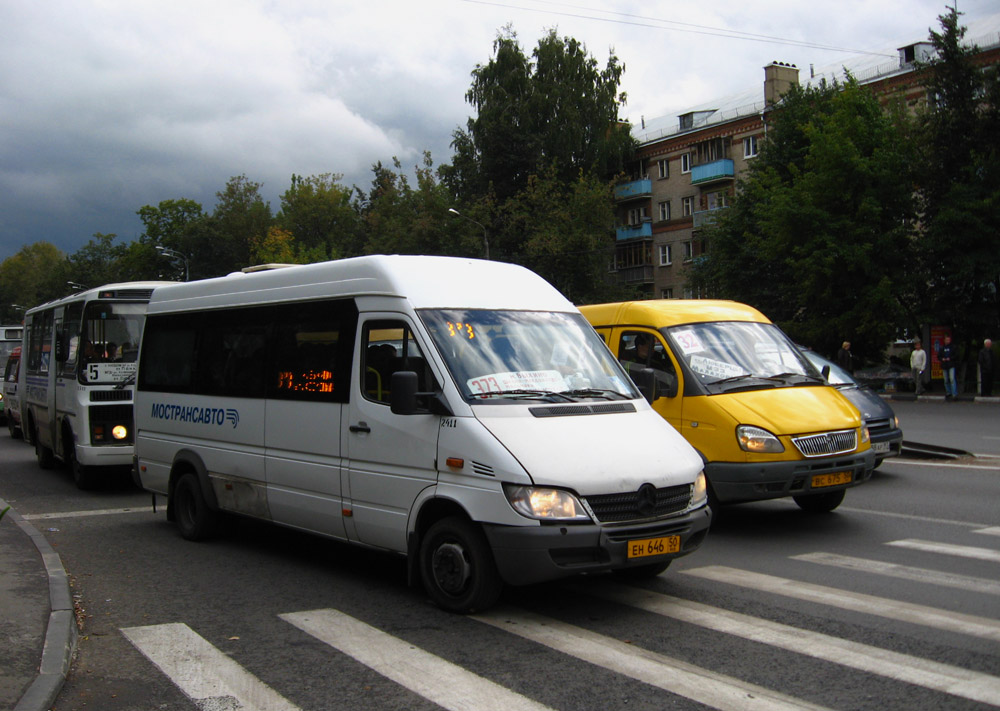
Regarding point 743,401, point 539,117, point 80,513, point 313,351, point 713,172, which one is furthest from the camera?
point 713,172

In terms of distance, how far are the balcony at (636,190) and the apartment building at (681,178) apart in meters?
0.07

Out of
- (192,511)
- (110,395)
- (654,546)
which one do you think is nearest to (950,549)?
(654,546)

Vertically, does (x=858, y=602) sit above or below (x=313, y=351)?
below

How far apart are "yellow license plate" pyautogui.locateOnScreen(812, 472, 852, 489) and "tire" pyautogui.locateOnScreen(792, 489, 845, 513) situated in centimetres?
92

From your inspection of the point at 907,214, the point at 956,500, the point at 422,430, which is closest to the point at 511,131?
the point at 907,214

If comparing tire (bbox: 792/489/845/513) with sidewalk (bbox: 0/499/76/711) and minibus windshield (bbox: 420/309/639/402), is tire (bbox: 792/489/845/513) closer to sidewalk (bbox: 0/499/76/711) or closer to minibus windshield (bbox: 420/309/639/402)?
minibus windshield (bbox: 420/309/639/402)

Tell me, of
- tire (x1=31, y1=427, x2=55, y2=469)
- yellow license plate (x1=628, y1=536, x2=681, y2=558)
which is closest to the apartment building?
tire (x1=31, y1=427, x2=55, y2=469)

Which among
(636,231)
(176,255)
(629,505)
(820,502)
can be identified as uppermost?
(176,255)

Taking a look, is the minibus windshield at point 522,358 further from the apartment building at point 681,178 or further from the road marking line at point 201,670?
the apartment building at point 681,178

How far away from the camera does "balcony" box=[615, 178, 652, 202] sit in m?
64.6

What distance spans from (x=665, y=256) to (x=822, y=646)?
199 ft

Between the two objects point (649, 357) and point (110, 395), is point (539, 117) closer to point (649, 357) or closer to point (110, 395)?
point (110, 395)

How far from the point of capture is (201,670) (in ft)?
17.5

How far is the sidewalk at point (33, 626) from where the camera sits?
4895 mm
